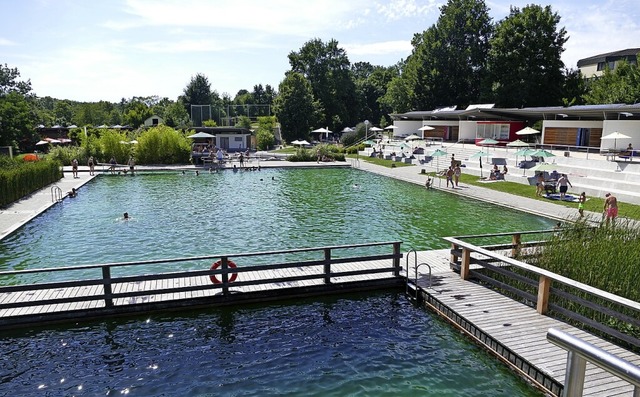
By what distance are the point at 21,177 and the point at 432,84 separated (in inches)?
2440

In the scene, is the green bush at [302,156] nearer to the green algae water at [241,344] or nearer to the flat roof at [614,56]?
the green algae water at [241,344]

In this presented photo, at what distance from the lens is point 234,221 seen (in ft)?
76.9

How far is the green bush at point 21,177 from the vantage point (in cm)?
2561

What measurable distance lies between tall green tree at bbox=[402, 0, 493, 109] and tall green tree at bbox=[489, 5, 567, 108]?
8930 mm

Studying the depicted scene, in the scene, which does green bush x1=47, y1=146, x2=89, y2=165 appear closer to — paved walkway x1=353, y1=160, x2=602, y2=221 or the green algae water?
the green algae water

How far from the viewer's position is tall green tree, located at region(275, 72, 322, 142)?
73.2 m

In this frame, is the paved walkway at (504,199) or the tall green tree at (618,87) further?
the tall green tree at (618,87)

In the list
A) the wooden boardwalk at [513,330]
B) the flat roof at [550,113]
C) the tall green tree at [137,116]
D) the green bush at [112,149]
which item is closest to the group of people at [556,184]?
the flat roof at [550,113]

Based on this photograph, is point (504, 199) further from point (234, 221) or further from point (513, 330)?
point (513, 330)

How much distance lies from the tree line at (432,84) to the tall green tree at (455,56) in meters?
0.16

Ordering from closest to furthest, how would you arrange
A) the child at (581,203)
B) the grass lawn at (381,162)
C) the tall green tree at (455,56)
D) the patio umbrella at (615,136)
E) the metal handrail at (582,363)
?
the metal handrail at (582,363) → the child at (581,203) → the patio umbrella at (615,136) → the grass lawn at (381,162) → the tall green tree at (455,56)

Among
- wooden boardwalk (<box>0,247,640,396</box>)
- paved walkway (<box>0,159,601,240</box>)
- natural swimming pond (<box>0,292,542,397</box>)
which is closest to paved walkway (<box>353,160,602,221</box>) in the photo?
paved walkway (<box>0,159,601,240</box>)

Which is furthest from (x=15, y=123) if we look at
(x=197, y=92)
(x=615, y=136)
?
(x=615, y=136)

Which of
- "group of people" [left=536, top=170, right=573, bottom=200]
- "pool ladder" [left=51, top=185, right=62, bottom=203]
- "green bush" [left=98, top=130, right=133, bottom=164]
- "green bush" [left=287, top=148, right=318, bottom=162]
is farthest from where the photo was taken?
"green bush" [left=287, top=148, right=318, bottom=162]
